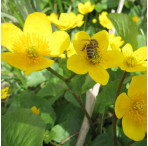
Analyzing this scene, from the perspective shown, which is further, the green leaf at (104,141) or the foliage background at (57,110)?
the green leaf at (104,141)

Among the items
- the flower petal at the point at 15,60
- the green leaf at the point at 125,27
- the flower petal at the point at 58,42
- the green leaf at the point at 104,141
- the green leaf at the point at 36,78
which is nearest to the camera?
the flower petal at the point at 15,60

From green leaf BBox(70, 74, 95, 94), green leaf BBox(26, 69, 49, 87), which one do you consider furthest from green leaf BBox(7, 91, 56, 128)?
green leaf BBox(70, 74, 95, 94)

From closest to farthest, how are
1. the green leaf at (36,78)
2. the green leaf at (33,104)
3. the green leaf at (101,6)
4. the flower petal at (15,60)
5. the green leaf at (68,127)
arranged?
the flower petal at (15,60) < the green leaf at (68,127) < the green leaf at (33,104) < the green leaf at (36,78) < the green leaf at (101,6)

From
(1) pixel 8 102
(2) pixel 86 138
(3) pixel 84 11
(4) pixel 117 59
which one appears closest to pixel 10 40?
(4) pixel 117 59

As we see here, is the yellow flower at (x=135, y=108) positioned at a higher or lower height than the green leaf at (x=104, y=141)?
higher

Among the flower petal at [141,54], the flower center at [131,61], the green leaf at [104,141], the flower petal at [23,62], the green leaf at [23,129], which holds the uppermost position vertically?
the flower petal at [23,62]

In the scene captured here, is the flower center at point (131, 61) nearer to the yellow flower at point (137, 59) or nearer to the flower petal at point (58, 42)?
the yellow flower at point (137, 59)

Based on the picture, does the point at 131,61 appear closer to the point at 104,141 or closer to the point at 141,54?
the point at 141,54

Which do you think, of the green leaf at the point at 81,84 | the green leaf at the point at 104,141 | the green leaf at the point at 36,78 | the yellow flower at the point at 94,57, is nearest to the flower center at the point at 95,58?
the yellow flower at the point at 94,57

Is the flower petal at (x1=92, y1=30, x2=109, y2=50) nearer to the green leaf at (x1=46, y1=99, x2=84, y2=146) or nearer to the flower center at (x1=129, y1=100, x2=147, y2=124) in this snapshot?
the flower center at (x1=129, y1=100, x2=147, y2=124)
